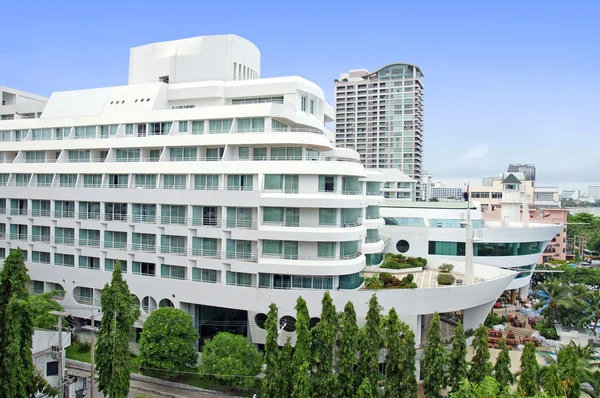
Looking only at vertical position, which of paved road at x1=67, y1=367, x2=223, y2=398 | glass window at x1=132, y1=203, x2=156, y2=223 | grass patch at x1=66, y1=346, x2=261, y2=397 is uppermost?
glass window at x1=132, y1=203, x2=156, y2=223

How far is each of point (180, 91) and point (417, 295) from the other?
75.6 ft

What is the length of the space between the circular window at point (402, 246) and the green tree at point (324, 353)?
22.3 metres

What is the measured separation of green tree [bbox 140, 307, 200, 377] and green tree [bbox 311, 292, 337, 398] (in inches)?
364

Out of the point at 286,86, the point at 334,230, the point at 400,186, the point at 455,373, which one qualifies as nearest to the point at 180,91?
the point at 286,86

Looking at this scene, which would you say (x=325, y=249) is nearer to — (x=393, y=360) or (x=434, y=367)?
(x=393, y=360)

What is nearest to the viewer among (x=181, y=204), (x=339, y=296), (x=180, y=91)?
(x=339, y=296)

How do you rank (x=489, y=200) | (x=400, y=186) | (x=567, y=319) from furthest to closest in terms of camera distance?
(x=489, y=200) → (x=400, y=186) → (x=567, y=319)

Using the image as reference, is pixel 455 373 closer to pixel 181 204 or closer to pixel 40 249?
pixel 181 204

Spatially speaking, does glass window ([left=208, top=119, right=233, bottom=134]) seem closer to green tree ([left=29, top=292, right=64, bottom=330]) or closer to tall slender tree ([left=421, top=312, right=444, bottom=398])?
green tree ([left=29, top=292, right=64, bottom=330])

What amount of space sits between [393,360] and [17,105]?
131 ft

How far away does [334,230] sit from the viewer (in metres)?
29.0

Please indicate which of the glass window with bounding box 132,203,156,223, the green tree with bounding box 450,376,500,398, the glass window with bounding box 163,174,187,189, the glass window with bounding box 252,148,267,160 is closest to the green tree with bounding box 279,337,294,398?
the green tree with bounding box 450,376,500,398

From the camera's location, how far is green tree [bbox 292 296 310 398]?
20.9m

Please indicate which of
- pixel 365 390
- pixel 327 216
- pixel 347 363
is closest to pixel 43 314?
pixel 327 216
